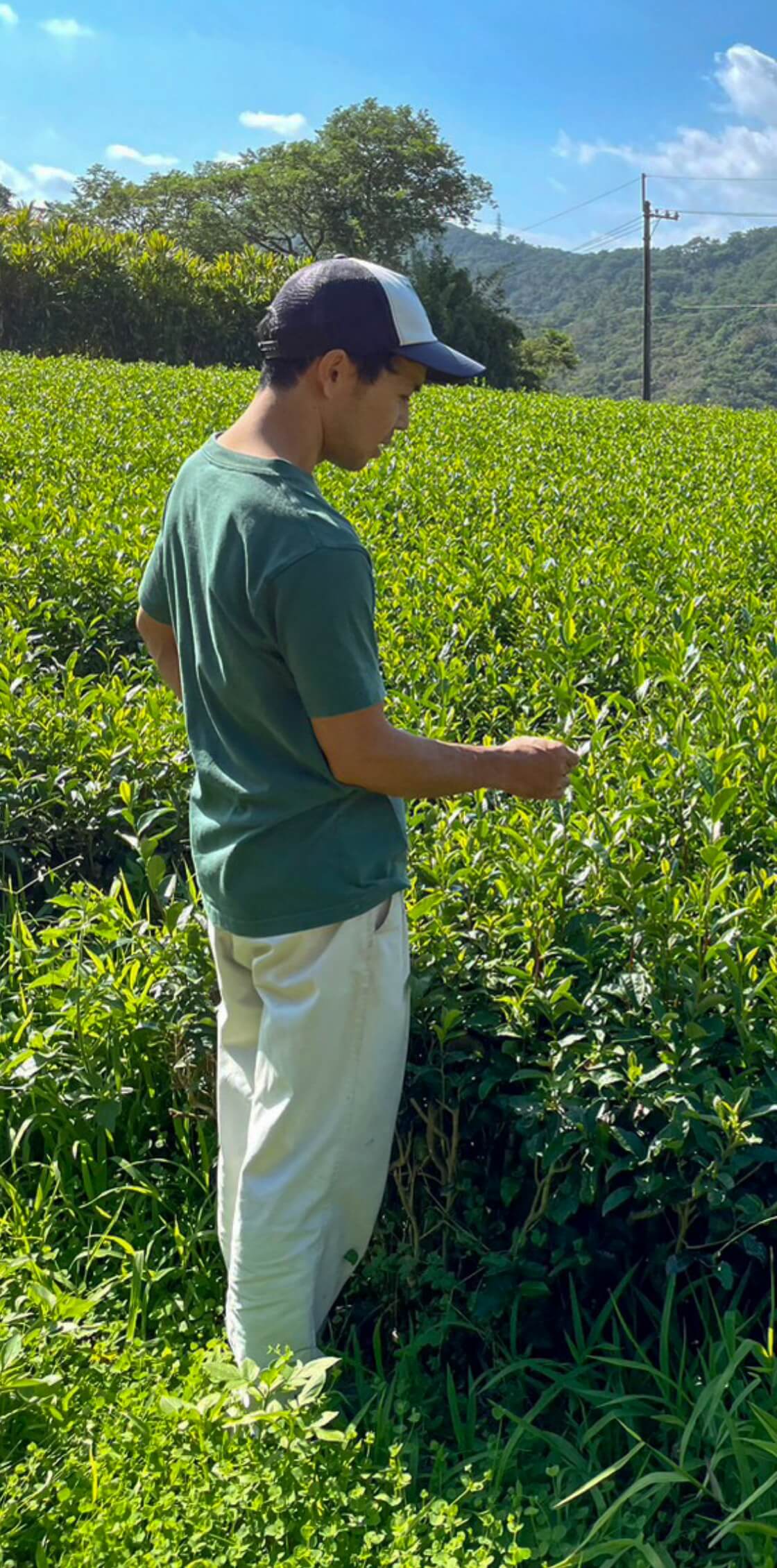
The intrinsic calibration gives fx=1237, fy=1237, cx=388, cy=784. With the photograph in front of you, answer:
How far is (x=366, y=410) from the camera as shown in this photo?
1.95 m

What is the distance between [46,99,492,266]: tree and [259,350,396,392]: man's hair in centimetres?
4494

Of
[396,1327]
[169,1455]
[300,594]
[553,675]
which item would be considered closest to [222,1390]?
[169,1455]

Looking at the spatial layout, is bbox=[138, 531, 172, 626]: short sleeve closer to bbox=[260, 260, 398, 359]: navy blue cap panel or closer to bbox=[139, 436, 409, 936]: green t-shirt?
bbox=[139, 436, 409, 936]: green t-shirt

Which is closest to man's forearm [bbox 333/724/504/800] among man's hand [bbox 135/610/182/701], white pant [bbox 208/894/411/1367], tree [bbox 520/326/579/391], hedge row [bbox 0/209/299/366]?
white pant [bbox 208/894/411/1367]

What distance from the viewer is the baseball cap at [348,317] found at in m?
1.88

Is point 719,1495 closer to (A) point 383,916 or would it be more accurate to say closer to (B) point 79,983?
(A) point 383,916

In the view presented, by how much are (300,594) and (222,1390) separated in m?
1.35

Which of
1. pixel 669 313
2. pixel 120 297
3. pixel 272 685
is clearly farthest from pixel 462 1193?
pixel 669 313

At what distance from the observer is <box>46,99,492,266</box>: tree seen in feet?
146

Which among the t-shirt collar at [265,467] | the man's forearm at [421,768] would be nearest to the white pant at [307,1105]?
the man's forearm at [421,768]

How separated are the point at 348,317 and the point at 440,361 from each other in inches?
6.5

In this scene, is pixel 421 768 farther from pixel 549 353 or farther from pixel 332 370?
pixel 549 353

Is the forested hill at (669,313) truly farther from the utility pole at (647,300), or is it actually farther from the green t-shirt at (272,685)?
the green t-shirt at (272,685)

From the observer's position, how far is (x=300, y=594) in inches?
68.7
